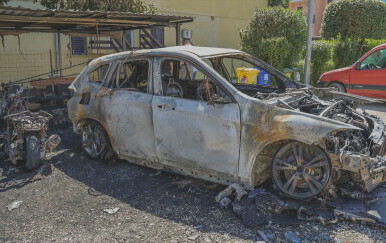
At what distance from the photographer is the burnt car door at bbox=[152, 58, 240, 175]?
453 cm

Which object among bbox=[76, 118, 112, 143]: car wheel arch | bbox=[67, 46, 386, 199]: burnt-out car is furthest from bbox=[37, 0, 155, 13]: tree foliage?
bbox=[76, 118, 112, 143]: car wheel arch

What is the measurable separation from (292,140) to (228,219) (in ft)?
3.71

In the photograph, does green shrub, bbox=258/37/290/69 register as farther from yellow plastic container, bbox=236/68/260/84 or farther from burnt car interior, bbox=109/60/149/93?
burnt car interior, bbox=109/60/149/93

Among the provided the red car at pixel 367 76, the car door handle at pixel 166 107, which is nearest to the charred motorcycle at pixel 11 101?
the car door handle at pixel 166 107

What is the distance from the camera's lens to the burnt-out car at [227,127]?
13.8ft

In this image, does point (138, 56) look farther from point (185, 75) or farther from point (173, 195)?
point (173, 195)

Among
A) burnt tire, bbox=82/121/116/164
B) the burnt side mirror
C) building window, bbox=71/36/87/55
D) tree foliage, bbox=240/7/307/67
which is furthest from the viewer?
building window, bbox=71/36/87/55

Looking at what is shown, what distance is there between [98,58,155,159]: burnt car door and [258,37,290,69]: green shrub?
25.5 ft

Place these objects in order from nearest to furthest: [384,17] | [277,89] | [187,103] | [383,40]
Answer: [187,103] < [277,89] < [384,17] < [383,40]

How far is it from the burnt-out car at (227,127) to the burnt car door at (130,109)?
14 millimetres

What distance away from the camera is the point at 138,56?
217 inches

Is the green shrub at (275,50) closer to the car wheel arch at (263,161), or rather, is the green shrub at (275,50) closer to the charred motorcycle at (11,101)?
the charred motorcycle at (11,101)

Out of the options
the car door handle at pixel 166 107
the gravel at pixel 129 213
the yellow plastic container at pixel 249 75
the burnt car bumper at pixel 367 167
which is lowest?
the gravel at pixel 129 213

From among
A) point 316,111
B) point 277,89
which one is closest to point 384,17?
point 277,89
